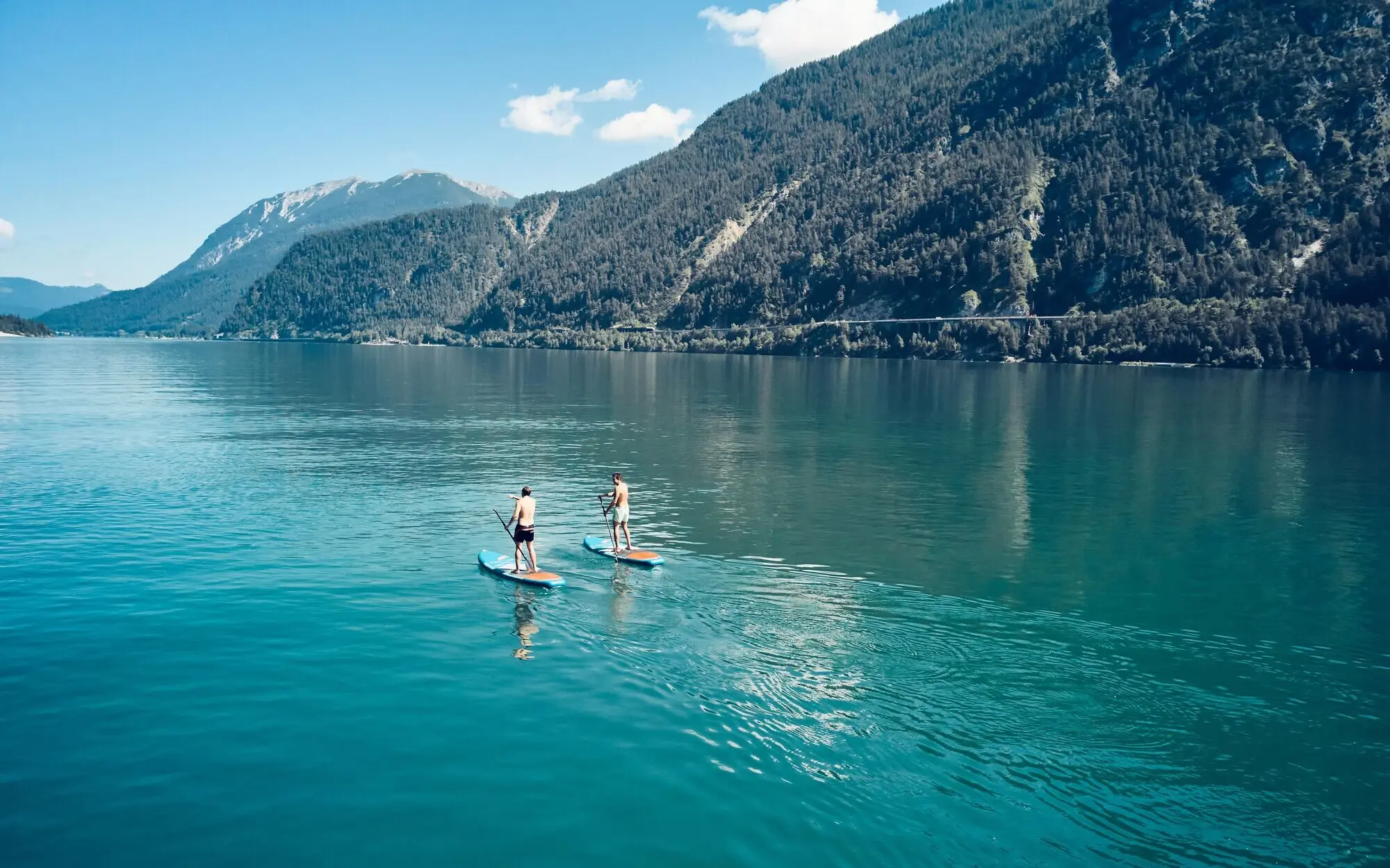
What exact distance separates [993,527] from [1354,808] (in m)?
30.6

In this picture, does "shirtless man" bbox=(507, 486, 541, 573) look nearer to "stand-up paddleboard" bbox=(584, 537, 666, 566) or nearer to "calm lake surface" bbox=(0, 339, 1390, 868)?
"calm lake surface" bbox=(0, 339, 1390, 868)

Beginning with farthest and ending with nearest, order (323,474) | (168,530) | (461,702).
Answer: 1. (323,474)
2. (168,530)
3. (461,702)

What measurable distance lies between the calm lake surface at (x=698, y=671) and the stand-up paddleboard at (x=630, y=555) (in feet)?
2.49

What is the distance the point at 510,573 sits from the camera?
38781 millimetres

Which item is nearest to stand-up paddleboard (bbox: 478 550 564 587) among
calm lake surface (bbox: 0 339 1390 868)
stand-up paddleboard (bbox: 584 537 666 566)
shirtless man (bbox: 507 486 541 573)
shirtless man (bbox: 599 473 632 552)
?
shirtless man (bbox: 507 486 541 573)

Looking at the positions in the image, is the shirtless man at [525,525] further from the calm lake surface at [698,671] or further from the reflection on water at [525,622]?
the calm lake surface at [698,671]

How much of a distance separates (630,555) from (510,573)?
5.75 meters

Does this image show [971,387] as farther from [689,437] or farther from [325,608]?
[325,608]

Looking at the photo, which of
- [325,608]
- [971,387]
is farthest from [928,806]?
[971,387]

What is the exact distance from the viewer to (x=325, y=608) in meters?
34.8

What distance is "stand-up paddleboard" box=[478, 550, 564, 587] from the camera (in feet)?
125

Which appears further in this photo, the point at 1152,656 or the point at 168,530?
the point at 168,530

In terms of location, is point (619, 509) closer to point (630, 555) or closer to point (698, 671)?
point (630, 555)

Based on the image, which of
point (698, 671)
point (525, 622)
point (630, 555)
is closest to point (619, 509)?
point (630, 555)
